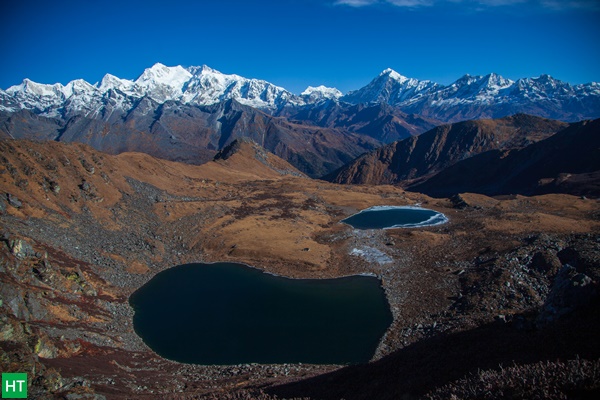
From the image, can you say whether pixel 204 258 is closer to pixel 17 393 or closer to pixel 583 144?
pixel 17 393

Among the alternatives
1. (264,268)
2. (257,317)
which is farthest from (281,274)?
(257,317)

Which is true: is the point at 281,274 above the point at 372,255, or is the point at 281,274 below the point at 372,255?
below

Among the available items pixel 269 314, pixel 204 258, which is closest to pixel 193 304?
pixel 269 314

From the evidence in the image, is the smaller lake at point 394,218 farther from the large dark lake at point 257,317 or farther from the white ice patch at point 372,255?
the large dark lake at point 257,317

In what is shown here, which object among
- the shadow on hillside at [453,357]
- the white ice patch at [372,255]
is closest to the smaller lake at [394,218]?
the white ice patch at [372,255]

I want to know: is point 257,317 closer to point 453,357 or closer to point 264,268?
point 264,268
